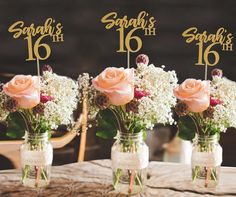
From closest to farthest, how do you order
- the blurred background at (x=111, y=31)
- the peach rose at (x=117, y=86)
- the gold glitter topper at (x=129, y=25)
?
1. the peach rose at (x=117, y=86)
2. the gold glitter topper at (x=129, y=25)
3. the blurred background at (x=111, y=31)

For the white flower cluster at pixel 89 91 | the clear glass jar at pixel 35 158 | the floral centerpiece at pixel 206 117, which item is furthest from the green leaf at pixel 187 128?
the clear glass jar at pixel 35 158

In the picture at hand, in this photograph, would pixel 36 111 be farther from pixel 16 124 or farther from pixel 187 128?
pixel 187 128

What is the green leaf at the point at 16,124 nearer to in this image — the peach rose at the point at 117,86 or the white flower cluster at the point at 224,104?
the peach rose at the point at 117,86

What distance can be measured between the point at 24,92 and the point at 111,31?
2116 millimetres

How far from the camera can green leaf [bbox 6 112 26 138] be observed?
2.01m

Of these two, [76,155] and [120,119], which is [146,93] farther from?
[76,155]

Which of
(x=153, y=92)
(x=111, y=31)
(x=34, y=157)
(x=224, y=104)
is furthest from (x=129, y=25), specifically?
(x=111, y=31)

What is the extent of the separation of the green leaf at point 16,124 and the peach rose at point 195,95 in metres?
0.51

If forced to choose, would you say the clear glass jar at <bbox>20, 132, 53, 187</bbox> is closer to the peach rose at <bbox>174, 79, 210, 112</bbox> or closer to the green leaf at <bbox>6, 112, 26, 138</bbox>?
the green leaf at <bbox>6, 112, 26, 138</bbox>

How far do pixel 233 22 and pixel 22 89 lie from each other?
90.5 inches

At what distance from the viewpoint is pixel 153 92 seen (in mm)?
1979

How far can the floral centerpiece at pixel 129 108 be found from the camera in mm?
1947

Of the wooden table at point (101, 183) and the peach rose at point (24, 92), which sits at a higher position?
the peach rose at point (24, 92)

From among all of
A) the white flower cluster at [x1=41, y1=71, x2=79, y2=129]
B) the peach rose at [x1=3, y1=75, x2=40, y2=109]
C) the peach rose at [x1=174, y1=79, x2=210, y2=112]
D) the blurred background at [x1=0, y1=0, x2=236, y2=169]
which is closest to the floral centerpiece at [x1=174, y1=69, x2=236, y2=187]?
the peach rose at [x1=174, y1=79, x2=210, y2=112]
